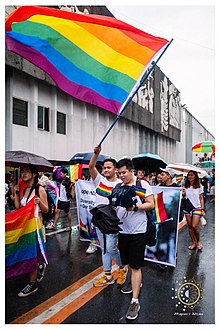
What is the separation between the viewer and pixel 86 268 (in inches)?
205

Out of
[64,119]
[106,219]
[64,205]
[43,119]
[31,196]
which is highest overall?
[64,119]

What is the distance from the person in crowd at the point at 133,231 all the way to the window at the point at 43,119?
527 inches

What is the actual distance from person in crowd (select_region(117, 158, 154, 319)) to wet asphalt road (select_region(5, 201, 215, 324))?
31 cm

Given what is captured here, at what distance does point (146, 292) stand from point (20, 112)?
12525 mm

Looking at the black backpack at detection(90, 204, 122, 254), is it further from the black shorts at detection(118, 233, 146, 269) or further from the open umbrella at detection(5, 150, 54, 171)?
the open umbrella at detection(5, 150, 54, 171)

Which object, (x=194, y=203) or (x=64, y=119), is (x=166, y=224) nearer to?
(x=194, y=203)

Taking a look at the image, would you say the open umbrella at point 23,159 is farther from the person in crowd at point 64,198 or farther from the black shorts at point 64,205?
the black shorts at point 64,205

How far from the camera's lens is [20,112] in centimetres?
1504

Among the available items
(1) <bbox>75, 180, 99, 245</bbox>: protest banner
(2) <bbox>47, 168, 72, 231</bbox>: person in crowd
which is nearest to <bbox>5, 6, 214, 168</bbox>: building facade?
(2) <bbox>47, 168, 72, 231</bbox>: person in crowd

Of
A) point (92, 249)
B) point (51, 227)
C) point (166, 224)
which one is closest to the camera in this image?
point (166, 224)

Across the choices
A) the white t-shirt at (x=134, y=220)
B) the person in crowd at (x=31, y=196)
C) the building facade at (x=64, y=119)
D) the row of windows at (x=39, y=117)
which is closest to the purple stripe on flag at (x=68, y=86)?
the person in crowd at (x=31, y=196)

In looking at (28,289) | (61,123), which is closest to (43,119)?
(61,123)

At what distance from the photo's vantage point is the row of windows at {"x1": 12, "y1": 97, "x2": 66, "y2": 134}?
1483 centimetres

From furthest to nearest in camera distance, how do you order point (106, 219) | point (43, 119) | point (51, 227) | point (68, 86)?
point (43, 119), point (51, 227), point (68, 86), point (106, 219)
